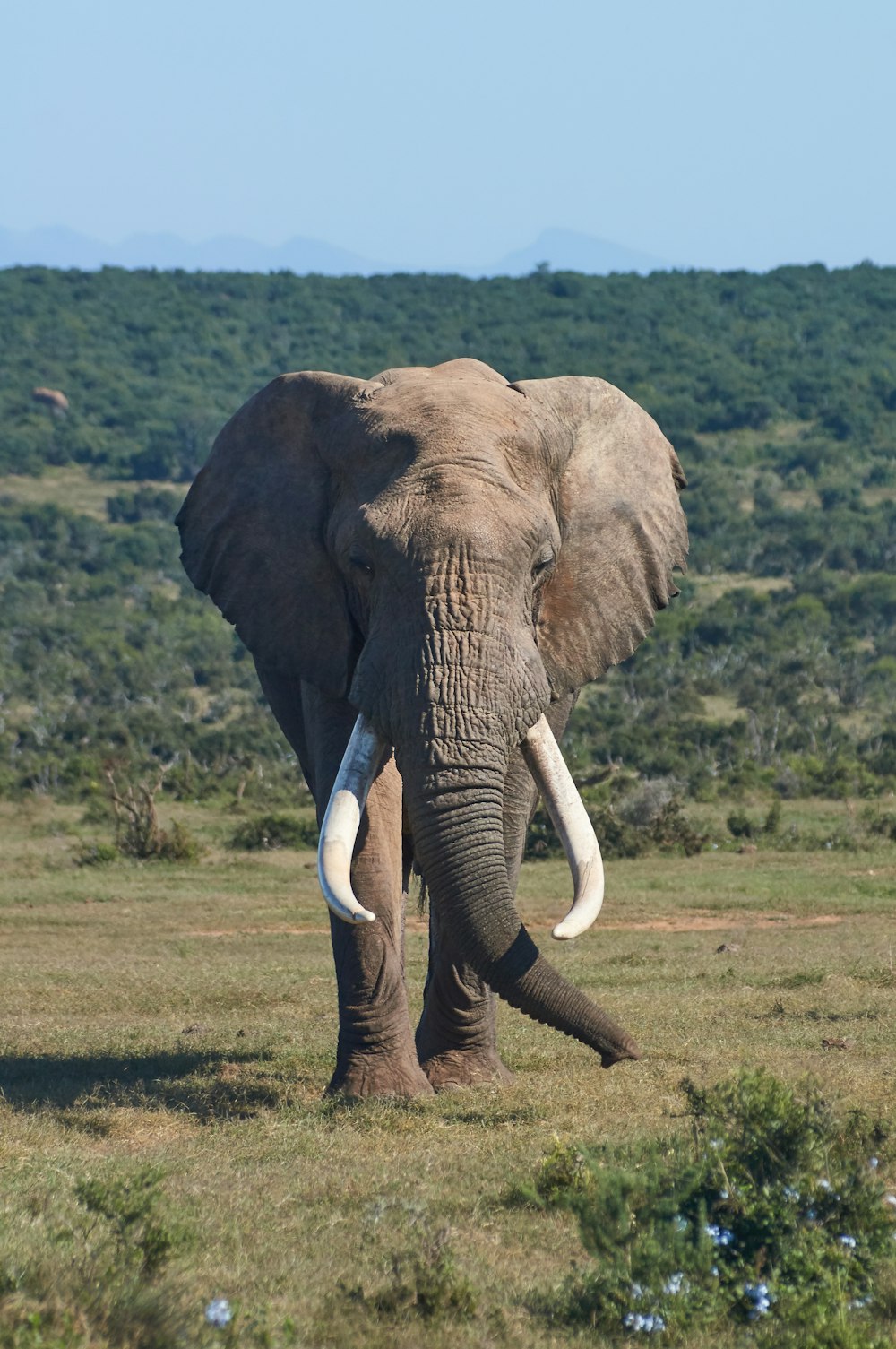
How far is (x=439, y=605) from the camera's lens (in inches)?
249

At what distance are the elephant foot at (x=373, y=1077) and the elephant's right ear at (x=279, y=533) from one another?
4.32 ft

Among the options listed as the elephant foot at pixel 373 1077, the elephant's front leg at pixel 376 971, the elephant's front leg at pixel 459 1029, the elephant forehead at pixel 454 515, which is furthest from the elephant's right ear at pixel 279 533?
the elephant foot at pixel 373 1077

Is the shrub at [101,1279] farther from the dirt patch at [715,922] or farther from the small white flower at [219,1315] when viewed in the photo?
the dirt patch at [715,922]

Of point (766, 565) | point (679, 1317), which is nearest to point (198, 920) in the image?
point (679, 1317)

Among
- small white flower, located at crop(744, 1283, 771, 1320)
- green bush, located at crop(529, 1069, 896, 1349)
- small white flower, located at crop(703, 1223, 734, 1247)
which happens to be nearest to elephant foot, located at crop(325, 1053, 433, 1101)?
green bush, located at crop(529, 1069, 896, 1349)

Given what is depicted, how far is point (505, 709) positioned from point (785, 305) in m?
74.9

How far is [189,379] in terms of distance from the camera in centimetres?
7344

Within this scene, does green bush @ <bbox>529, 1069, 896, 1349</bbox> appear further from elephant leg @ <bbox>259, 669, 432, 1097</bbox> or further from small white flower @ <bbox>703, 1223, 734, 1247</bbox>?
elephant leg @ <bbox>259, 669, 432, 1097</bbox>

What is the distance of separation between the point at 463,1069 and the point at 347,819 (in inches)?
66.4

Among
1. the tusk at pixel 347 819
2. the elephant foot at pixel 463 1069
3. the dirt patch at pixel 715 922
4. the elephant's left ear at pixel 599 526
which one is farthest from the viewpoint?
the dirt patch at pixel 715 922

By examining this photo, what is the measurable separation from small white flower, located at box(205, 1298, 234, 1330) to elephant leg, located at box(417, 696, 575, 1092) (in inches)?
143

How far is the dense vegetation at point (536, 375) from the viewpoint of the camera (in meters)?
26.8

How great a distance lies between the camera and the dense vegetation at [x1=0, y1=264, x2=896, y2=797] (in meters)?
26.8

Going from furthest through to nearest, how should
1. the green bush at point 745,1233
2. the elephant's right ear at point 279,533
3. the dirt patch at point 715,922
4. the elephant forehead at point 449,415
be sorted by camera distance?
the dirt patch at point 715,922 → the elephant's right ear at point 279,533 → the elephant forehead at point 449,415 → the green bush at point 745,1233
